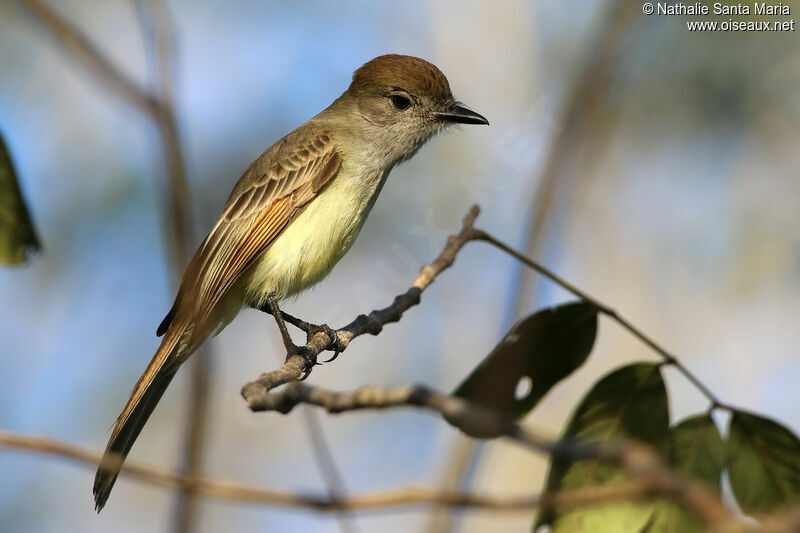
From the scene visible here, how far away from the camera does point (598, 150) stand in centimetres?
394

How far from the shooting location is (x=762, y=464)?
8.61 ft

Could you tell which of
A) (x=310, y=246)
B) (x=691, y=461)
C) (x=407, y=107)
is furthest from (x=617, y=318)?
(x=407, y=107)

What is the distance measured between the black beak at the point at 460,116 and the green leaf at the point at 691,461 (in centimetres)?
300

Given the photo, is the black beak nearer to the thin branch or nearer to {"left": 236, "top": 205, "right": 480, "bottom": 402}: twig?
{"left": 236, "top": 205, "right": 480, "bottom": 402}: twig

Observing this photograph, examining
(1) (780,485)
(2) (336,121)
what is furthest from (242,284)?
(1) (780,485)

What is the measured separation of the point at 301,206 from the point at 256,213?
11.5 inches

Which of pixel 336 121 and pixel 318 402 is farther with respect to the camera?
pixel 336 121

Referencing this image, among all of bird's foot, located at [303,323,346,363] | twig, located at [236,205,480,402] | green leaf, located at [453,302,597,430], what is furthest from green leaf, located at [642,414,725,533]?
bird's foot, located at [303,323,346,363]

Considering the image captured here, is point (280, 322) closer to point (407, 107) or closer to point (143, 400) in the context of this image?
point (143, 400)

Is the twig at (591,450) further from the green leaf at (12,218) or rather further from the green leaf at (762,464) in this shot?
the green leaf at (12,218)

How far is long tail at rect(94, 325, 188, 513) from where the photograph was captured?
3.44 metres

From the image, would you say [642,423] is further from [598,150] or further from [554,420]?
[554,420]

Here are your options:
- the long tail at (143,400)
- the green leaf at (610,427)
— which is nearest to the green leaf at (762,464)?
the green leaf at (610,427)

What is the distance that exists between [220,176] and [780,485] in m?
7.64
